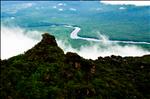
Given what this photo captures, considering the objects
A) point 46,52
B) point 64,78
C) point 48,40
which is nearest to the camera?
point 64,78

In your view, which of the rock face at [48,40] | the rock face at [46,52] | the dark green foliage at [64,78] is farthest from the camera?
the rock face at [48,40]

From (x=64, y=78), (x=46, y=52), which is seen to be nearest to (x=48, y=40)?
(x=46, y=52)

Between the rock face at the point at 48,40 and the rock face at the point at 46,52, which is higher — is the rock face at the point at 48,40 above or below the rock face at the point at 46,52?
above

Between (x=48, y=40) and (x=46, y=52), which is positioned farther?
(x=48, y=40)

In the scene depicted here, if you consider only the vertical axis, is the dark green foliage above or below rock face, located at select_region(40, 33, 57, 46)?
below

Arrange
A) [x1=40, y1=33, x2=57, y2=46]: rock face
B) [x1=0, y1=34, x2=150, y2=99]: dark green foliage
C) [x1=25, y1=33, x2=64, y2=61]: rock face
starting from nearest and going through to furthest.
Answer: [x1=0, y1=34, x2=150, y2=99]: dark green foliage → [x1=25, y1=33, x2=64, y2=61]: rock face → [x1=40, y1=33, x2=57, y2=46]: rock face

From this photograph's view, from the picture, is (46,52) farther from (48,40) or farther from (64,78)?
(64,78)

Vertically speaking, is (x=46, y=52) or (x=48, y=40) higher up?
(x=48, y=40)

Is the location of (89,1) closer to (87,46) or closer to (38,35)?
(38,35)

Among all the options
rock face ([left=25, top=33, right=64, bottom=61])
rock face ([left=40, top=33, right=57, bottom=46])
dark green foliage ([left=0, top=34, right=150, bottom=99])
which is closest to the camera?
dark green foliage ([left=0, top=34, right=150, bottom=99])
